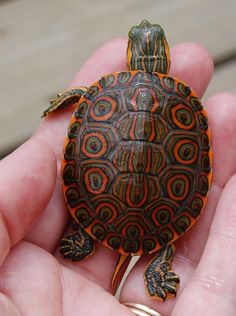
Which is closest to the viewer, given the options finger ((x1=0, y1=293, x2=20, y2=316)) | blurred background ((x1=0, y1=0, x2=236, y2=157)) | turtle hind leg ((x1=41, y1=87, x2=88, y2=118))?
finger ((x1=0, y1=293, x2=20, y2=316))

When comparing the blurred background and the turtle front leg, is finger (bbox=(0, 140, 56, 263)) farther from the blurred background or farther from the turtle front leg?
the blurred background

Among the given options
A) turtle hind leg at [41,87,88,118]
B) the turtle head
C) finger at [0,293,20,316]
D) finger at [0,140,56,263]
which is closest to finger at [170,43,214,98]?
the turtle head

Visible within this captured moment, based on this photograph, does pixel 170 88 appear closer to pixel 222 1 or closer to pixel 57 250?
pixel 57 250

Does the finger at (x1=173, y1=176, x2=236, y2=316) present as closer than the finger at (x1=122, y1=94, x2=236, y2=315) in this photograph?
Yes

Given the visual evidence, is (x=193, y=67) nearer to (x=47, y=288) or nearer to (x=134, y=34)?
(x=134, y=34)

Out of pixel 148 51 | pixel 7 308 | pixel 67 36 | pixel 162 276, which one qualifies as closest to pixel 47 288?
pixel 7 308

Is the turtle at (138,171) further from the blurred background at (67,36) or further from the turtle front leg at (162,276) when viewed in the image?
the blurred background at (67,36)

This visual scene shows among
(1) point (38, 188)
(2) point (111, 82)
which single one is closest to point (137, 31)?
(2) point (111, 82)
